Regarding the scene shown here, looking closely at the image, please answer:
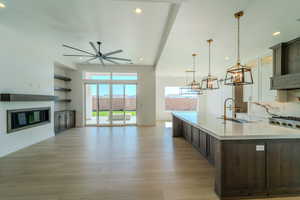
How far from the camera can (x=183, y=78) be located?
9.09m

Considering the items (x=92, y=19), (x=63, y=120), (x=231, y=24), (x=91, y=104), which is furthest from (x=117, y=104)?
(x=231, y=24)

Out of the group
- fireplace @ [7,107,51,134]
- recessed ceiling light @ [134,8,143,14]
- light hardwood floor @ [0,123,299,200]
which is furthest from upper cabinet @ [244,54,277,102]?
fireplace @ [7,107,51,134]

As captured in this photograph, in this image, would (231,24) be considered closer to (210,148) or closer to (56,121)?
(210,148)

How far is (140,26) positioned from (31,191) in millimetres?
3765

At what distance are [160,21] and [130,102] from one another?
473 cm

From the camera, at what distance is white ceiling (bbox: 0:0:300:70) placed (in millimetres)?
2146

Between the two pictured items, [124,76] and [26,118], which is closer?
[26,118]

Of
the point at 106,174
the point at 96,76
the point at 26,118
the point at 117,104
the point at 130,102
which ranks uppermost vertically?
the point at 96,76

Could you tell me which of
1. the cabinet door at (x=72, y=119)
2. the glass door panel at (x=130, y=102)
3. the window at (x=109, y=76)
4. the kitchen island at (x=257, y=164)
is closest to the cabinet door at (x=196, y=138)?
the kitchen island at (x=257, y=164)

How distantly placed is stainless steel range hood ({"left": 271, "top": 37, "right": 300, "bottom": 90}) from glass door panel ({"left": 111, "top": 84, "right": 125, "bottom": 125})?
19.8ft

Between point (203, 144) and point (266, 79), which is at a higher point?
point (266, 79)

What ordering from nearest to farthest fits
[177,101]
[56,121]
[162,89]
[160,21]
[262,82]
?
[160,21] → [262,82] → [56,121] → [162,89] → [177,101]

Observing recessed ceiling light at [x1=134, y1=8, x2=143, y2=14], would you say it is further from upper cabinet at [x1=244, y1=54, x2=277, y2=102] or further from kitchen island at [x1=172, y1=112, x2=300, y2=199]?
upper cabinet at [x1=244, y1=54, x2=277, y2=102]

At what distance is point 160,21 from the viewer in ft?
9.62
